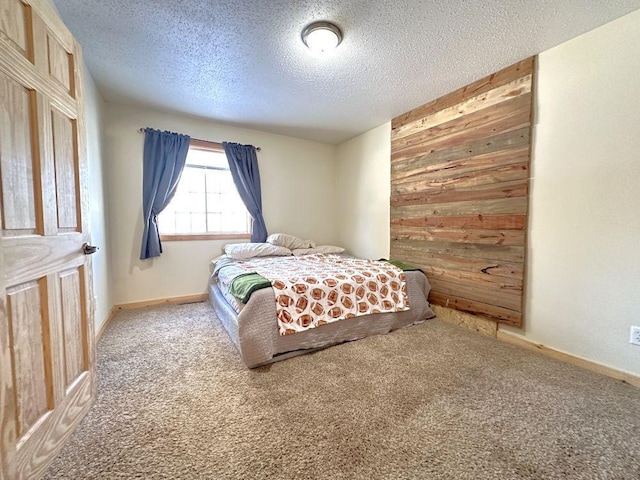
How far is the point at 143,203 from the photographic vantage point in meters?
2.99

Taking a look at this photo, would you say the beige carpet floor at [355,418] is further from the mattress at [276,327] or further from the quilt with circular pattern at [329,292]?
the quilt with circular pattern at [329,292]

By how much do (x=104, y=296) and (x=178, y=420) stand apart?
6.15 ft

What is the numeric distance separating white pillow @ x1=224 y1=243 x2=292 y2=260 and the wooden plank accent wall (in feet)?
5.35

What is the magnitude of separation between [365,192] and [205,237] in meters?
2.35

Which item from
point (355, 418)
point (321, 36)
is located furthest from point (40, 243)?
point (321, 36)

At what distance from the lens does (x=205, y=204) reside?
136 inches

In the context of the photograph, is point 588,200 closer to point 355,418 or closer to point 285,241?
point 355,418

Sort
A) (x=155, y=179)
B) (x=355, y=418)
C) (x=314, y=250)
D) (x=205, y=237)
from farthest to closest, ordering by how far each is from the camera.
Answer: (x=314, y=250)
(x=205, y=237)
(x=155, y=179)
(x=355, y=418)

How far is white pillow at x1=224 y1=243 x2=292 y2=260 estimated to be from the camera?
314 centimetres

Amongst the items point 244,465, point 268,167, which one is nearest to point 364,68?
point 268,167

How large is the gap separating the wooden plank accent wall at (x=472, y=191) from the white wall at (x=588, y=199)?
10cm

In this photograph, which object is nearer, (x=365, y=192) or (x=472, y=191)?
(x=472, y=191)

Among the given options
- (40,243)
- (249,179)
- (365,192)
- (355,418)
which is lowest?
(355,418)

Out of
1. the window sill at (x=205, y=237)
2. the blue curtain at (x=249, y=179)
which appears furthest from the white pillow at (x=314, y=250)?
the window sill at (x=205, y=237)
